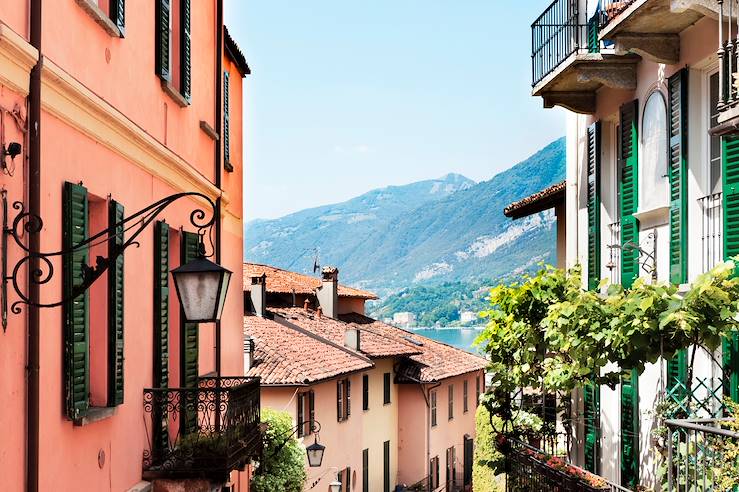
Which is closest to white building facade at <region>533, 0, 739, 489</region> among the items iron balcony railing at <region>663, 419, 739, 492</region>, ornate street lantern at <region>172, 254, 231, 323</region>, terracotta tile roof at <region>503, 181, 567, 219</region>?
iron balcony railing at <region>663, 419, 739, 492</region>

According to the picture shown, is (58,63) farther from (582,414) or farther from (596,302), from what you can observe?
(582,414)

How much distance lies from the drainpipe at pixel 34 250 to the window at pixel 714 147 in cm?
685

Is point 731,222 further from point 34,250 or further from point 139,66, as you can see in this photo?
point 34,250

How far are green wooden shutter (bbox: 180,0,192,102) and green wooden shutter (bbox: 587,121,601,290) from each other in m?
5.60

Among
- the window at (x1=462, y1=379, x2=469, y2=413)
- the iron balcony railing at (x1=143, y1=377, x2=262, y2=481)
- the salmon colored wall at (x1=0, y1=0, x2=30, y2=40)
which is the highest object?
the salmon colored wall at (x1=0, y1=0, x2=30, y2=40)

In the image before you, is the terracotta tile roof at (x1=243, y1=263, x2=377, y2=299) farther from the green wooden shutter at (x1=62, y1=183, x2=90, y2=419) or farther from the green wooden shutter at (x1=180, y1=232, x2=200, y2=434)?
the green wooden shutter at (x1=62, y1=183, x2=90, y2=419)

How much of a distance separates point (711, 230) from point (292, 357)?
2091cm

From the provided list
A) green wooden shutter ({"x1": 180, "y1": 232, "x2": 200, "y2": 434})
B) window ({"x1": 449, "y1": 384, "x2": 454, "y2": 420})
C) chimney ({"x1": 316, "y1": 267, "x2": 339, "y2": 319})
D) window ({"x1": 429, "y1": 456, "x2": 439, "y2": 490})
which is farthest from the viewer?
window ({"x1": 449, "y1": 384, "x2": 454, "y2": 420})

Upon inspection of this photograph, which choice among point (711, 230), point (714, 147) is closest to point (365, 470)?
point (711, 230)

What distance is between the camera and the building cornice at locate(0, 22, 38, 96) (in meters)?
7.39

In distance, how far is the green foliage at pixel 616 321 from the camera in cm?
1088

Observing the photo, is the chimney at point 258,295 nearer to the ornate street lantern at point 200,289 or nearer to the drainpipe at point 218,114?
the drainpipe at point 218,114

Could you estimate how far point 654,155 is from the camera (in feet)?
46.1

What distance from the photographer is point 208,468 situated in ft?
39.0
